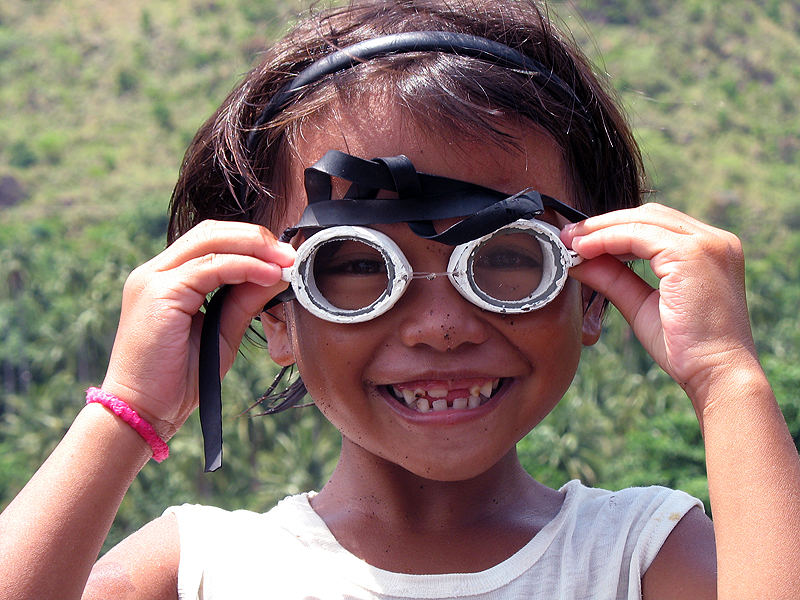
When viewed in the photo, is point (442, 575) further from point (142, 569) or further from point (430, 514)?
point (142, 569)

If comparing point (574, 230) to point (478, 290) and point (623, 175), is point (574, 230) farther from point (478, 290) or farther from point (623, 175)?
point (623, 175)

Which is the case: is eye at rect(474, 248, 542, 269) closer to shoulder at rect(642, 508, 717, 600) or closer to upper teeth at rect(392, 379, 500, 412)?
upper teeth at rect(392, 379, 500, 412)

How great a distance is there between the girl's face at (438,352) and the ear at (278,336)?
0.66 feet

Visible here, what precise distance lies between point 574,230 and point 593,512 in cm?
73

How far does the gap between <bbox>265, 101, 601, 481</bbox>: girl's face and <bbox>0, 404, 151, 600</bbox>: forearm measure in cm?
47

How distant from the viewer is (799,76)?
316 ft

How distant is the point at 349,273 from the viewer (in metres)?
2.38

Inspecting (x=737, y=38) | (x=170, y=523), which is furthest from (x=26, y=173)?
(x=170, y=523)

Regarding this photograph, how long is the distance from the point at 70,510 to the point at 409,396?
30.3 inches

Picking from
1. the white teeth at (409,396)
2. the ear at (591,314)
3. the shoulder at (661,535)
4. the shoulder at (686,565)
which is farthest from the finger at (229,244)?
Answer: the shoulder at (686,565)

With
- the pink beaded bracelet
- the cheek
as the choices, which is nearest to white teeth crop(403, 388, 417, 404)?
the cheek

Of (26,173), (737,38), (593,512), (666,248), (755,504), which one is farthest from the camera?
(737,38)

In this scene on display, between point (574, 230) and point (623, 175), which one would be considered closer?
point (574, 230)

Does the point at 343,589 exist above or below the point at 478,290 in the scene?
below
